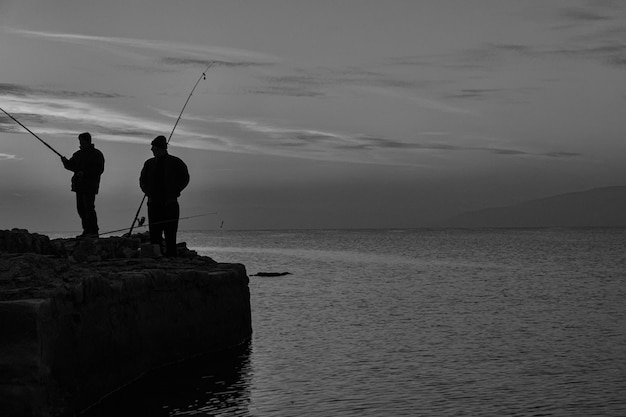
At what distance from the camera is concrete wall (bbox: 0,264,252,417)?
6.99 meters

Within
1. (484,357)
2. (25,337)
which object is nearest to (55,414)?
(25,337)

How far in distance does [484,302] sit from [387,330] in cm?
801

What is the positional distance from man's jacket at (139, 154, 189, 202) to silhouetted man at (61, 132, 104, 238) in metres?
2.02

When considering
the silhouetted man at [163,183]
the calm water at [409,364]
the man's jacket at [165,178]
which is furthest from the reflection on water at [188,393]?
the man's jacket at [165,178]

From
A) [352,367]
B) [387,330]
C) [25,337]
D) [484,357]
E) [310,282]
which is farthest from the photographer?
[310,282]

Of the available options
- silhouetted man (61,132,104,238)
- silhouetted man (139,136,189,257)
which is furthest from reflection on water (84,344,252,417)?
silhouetted man (61,132,104,238)

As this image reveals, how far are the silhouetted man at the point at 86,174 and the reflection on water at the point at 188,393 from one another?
15.0 feet

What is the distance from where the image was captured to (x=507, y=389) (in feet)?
33.9

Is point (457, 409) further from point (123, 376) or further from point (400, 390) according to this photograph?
point (123, 376)

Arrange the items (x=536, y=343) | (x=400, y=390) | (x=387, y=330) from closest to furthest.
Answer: (x=400, y=390) → (x=536, y=343) → (x=387, y=330)

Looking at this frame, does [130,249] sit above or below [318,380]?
above

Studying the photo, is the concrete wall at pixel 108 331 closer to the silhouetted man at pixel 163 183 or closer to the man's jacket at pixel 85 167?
the silhouetted man at pixel 163 183

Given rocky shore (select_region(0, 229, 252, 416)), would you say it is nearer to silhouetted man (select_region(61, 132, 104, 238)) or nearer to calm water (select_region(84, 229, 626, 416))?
calm water (select_region(84, 229, 626, 416))

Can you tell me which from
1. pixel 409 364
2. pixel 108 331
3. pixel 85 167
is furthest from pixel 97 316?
pixel 85 167
